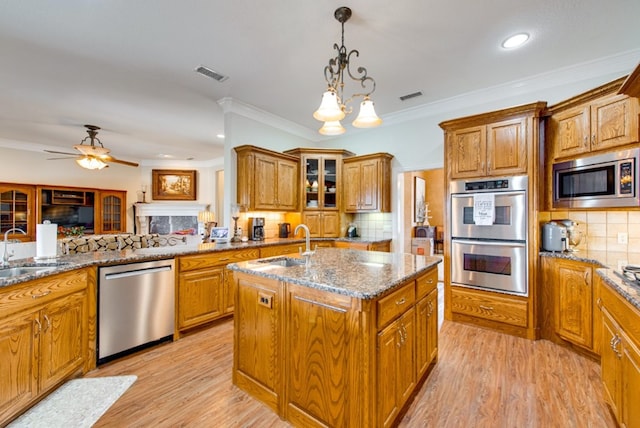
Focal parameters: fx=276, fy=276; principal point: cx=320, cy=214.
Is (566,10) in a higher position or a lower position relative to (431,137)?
higher

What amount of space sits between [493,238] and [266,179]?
3.07 m

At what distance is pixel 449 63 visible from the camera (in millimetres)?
3047

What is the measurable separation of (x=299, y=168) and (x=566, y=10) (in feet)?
11.6

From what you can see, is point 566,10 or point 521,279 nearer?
point 566,10

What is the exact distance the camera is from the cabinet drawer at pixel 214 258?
2936 mm

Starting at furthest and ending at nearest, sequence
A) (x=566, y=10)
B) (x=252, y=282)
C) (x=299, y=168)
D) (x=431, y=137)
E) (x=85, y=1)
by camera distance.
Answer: (x=299, y=168)
(x=431, y=137)
(x=566, y=10)
(x=85, y=1)
(x=252, y=282)

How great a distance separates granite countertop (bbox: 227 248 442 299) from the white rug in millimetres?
1251

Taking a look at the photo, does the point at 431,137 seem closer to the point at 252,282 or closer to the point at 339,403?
the point at 252,282

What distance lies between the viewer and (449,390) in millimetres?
2072

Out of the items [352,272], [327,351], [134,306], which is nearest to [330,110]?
[352,272]

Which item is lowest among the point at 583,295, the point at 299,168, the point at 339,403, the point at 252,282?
the point at 339,403

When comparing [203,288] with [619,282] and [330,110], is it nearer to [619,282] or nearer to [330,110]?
[330,110]

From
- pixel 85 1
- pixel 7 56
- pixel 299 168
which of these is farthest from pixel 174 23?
pixel 299 168

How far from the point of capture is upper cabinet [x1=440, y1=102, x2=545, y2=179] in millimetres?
2898
